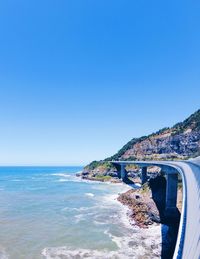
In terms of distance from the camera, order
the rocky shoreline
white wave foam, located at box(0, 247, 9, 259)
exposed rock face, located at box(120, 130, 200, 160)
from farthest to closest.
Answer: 1. exposed rock face, located at box(120, 130, 200, 160)
2. the rocky shoreline
3. white wave foam, located at box(0, 247, 9, 259)

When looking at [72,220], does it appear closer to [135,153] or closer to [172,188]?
[172,188]

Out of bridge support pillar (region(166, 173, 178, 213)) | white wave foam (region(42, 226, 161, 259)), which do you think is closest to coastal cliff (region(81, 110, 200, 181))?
bridge support pillar (region(166, 173, 178, 213))

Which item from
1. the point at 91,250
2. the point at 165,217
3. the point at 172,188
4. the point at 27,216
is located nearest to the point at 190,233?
the point at 91,250

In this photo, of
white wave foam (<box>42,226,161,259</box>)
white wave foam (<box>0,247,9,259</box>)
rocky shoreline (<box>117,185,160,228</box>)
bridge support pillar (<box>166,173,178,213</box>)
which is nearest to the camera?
white wave foam (<box>0,247,9,259</box>)

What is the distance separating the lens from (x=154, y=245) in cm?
3219

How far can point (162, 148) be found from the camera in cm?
13125

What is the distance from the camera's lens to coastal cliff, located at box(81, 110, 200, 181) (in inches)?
4558

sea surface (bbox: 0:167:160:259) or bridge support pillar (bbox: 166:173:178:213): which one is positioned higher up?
bridge support pillar (bbox: 166:173:178:213)

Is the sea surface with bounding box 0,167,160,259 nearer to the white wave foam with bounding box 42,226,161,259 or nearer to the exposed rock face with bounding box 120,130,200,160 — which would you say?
the white wave foam with bounding box 42,226,161,259

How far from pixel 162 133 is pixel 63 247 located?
398ft

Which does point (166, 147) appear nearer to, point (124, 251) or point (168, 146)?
point (168, 146)

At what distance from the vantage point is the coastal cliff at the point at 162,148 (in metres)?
116

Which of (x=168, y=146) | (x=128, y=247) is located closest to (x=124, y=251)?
(x=128, y=247)

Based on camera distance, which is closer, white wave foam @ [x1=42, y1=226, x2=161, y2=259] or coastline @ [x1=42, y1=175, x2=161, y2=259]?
white wave foam @ [x1=42, y1=226, x2=161, y2=259]
